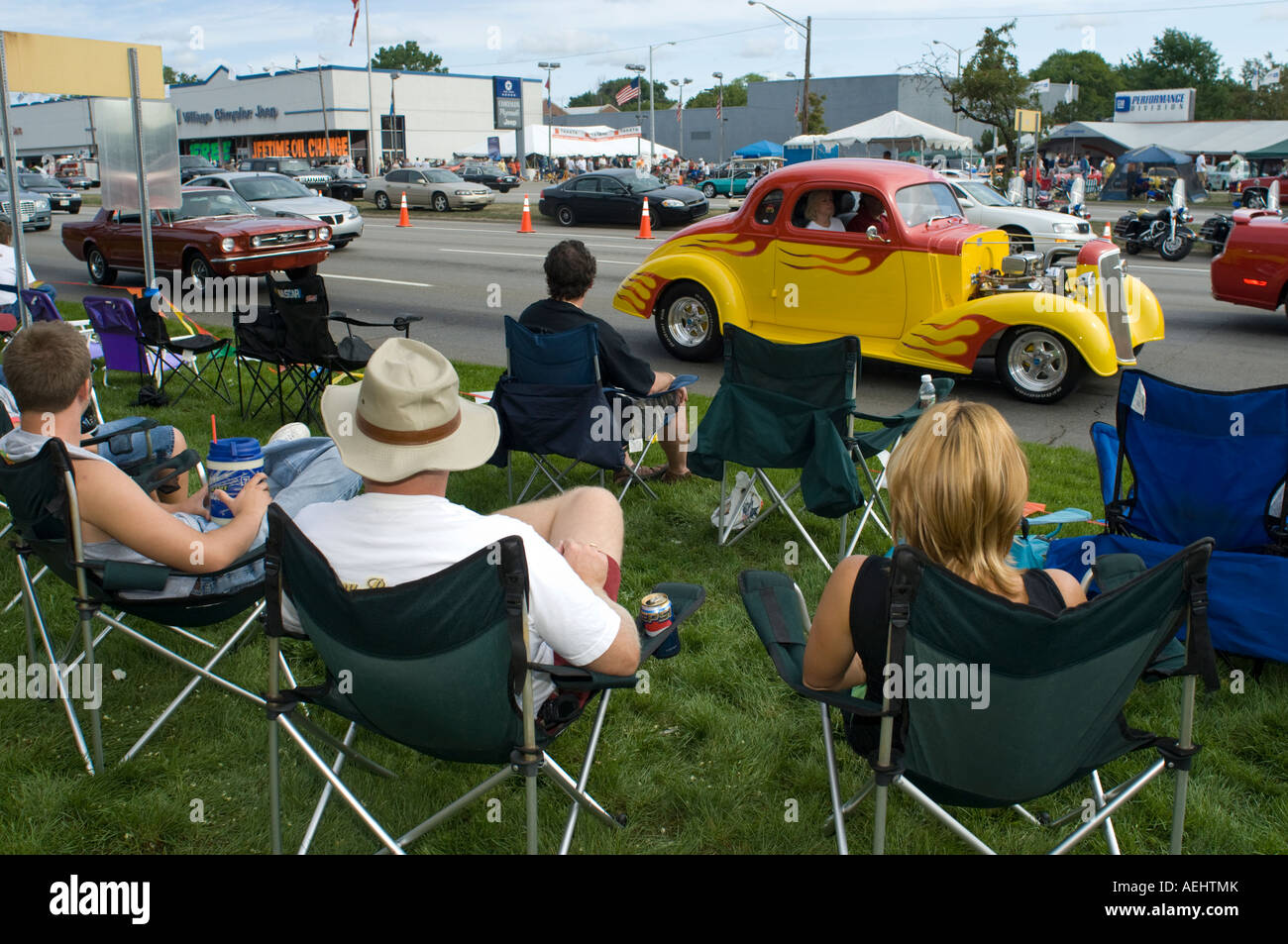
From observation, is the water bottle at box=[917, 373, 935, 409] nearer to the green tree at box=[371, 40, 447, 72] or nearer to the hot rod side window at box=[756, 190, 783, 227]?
the hot rod side window at box=[756, 190, 783, 227]

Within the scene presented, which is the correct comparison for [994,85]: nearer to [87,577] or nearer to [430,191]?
[430,191]

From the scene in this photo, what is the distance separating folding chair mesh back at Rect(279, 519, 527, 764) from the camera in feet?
7.78

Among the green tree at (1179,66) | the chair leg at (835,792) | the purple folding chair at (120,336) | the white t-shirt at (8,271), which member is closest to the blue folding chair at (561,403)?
the chair leg at (835,792)

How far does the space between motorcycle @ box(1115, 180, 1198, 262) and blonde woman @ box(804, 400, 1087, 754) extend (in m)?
19.3

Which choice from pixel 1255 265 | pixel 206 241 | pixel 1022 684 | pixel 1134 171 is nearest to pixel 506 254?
pixel 206 241

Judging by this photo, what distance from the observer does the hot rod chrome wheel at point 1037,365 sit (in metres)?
8.16

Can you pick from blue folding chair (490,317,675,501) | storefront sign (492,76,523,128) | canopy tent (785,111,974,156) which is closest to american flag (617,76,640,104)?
storefront sign (492,76,523,128)

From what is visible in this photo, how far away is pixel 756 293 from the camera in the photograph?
360 inches

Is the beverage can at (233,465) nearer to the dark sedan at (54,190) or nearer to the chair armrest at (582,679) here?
the chair armrest at (582,679)

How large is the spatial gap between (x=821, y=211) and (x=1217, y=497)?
5.22 meters
